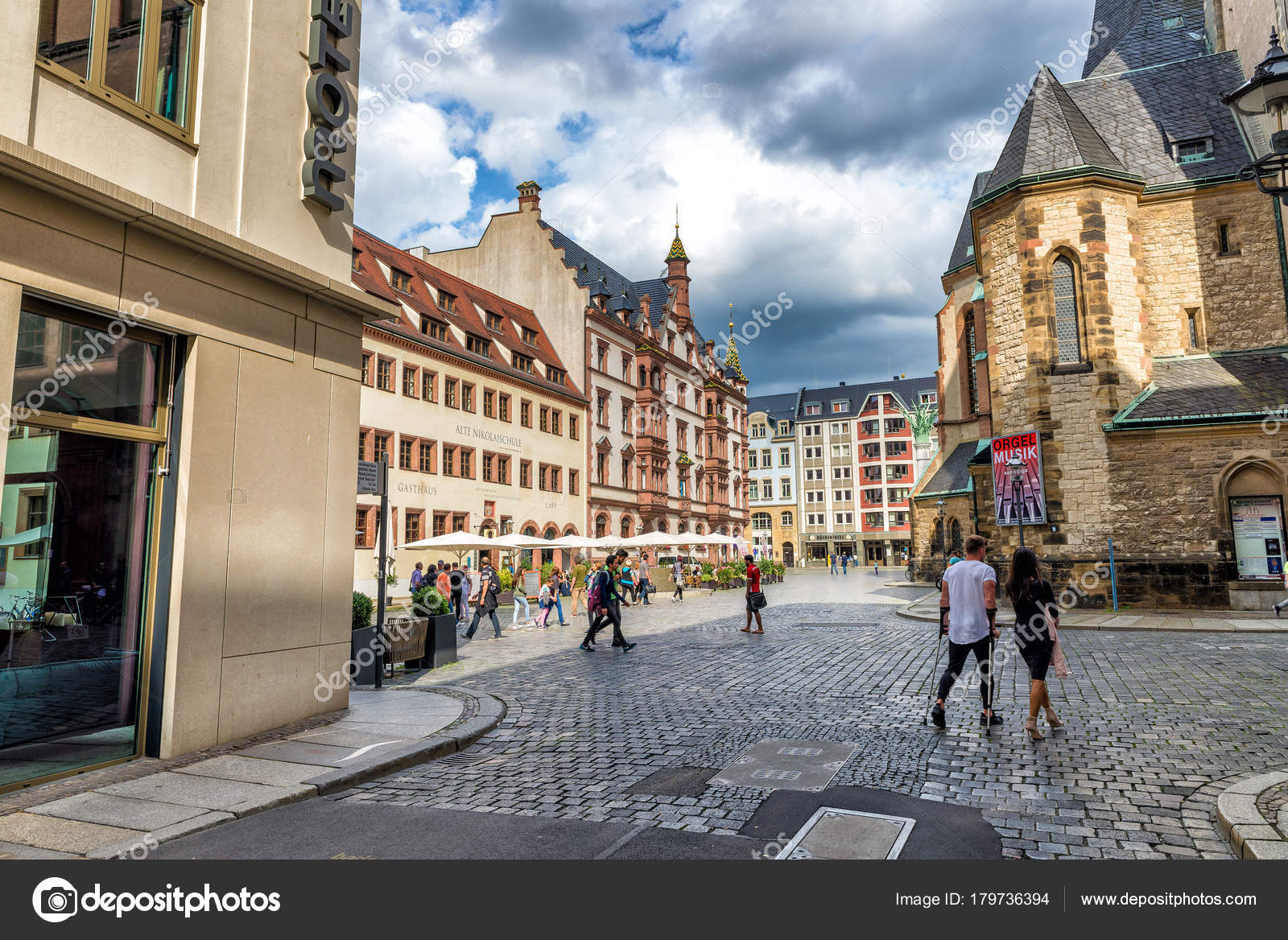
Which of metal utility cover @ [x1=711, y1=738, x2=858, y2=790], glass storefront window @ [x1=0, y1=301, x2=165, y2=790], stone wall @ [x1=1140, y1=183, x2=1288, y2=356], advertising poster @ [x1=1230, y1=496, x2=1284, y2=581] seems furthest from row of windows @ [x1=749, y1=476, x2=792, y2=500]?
glass storefront window @ [x1=0, y1=301, x2=165, y2=790]

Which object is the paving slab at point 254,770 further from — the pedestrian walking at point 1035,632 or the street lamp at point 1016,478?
A: the street lamp at point 1016,478

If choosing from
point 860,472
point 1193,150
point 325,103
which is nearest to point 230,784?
point 325,103

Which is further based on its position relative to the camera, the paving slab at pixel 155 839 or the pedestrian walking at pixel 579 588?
the pedestrian walking at pixel 579 588

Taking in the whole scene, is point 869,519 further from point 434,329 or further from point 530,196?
point 434,329

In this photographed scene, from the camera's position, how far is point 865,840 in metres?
4.85

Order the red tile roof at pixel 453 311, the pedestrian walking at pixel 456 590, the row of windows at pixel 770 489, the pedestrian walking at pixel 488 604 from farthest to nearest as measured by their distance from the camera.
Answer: the row of windows at pixel 770 489 < the red tile roof at pixel 453 311 < the pedestrian walking at pixel 456 590 < the pedestrian walking at pixel 488 604

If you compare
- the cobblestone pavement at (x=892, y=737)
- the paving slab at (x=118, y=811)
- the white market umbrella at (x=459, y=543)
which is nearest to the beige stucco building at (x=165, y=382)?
the paving slab at (x=118, y=811)

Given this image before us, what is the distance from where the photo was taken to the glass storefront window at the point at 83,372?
638 centimetres

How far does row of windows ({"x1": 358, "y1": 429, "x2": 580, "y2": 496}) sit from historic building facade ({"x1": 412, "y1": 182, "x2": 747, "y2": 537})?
4.63 metres

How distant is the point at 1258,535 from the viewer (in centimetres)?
2130

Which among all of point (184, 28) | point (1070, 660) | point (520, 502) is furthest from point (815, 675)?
point (520, 502)

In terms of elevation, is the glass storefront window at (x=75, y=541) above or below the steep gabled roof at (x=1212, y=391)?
below

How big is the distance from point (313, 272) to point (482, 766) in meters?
5.41
